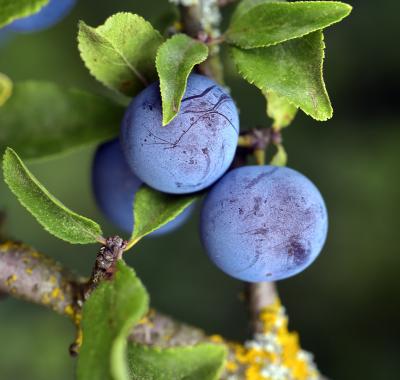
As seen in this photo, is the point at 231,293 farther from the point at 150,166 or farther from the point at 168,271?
the point at 150,166

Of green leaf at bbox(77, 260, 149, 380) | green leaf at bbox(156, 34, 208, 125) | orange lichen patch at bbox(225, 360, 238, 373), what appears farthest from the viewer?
orange lichen patch at bbox(225, 360, 238, 373)

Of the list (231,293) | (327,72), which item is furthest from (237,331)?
(327,72)

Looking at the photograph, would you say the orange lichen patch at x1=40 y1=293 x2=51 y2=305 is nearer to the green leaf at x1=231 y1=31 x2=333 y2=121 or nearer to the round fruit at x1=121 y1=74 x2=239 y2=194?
the round fruit at x1=121 y1=74 x2=239 y2=194

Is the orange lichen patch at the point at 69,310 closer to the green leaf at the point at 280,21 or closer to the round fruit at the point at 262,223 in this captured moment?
the round fruit at the point at 262,223

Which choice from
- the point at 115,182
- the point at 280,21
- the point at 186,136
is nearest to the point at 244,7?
the point at 280,21

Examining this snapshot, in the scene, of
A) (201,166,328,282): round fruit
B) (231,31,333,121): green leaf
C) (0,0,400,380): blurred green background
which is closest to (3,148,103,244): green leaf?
(201,166,328,282): round fruit

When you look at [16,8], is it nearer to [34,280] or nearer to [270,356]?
[34,280]
